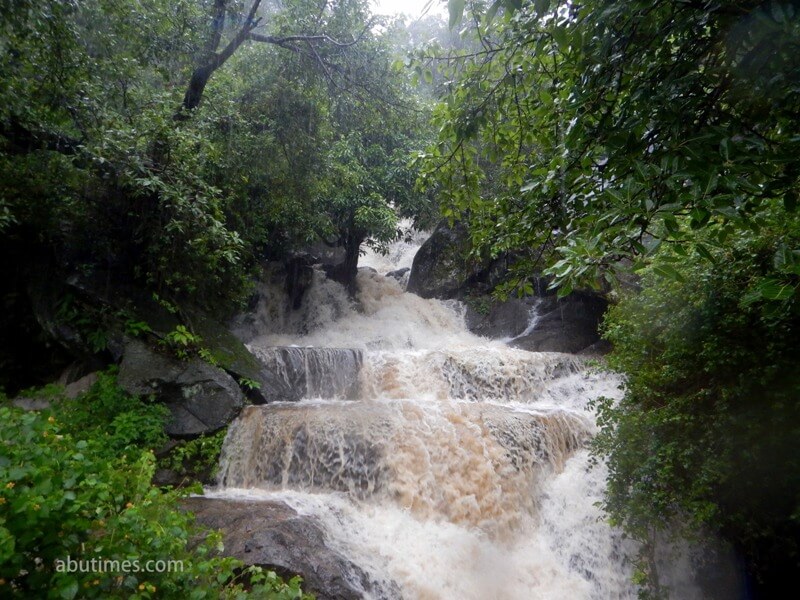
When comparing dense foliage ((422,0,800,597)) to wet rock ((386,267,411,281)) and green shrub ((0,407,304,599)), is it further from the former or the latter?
wet rock ((386,267,411,281))

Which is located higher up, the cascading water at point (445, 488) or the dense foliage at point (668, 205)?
the dense foliage at point (668, 205)

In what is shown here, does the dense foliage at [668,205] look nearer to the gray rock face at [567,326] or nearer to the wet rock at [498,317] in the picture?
the gray rock face at [567,326]

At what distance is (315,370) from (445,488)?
366 cm

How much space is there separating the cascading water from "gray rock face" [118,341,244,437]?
0.36 metres

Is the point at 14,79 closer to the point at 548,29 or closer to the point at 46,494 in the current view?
the point at 46,494

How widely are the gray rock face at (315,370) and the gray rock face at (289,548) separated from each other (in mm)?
3440

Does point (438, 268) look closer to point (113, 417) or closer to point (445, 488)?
point (445, 488)

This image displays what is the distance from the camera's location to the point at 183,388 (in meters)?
7.02

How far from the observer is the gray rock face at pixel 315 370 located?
8875mm

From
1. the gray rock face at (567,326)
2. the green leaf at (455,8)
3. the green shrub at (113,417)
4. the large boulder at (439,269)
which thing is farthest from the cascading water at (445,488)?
the large boulder at (439,269)

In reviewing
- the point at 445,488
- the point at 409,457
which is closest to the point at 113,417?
the point at 409,457

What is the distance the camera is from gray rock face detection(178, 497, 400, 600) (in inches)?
173

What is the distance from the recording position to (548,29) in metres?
2.71

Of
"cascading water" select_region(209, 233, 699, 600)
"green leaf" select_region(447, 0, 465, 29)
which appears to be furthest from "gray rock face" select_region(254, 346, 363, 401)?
"green leaf" select_region(447, 0, 465, 29)
